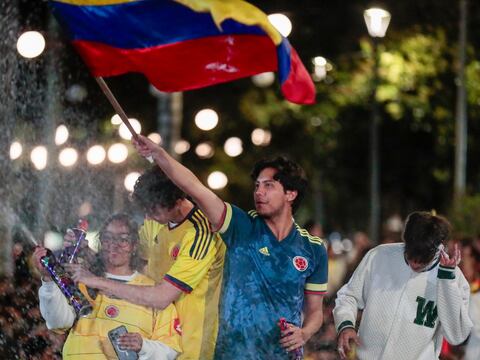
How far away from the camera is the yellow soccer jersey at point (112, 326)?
8008 mm

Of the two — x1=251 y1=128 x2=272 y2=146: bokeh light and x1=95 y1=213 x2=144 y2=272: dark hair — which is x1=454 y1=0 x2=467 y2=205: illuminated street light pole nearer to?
x1=251 y1=128 x2=272 y2=146: bokeh light

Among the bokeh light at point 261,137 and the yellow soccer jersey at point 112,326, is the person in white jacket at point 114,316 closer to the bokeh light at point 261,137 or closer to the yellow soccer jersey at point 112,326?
the yellow soccer jersey at point 112,326

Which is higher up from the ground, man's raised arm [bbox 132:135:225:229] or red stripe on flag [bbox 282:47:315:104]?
red stripe on flag [bbox 282:47:315:104]

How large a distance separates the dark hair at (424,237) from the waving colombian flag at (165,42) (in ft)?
4.45

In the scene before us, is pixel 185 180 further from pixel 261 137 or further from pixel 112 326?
pixel 261 137

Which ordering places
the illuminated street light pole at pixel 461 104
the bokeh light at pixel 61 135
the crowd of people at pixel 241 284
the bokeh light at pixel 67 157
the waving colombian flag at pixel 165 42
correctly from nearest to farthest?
the crowd of people at pixel 241 284 < the waving colombian flag at pixel 165 42 < the bokeh light at pixel 67 157 < the bokeh light at pixel 61 135 < the illuminated street light pole at pixel 461 104

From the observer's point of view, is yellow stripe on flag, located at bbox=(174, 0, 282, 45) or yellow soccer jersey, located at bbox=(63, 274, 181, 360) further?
yellow stripe on flag, located at bbox=(174, 0, 282, 45)

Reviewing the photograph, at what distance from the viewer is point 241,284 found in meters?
8.13

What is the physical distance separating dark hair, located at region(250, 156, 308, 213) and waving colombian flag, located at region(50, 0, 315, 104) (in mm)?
575

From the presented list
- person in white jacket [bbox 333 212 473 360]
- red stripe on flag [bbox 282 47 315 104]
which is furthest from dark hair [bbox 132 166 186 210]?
person in white jacket [bbox 333 212 473 360]

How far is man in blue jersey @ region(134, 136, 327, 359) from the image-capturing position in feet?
26.5

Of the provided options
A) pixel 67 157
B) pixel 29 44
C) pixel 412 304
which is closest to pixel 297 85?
pixel 412 304

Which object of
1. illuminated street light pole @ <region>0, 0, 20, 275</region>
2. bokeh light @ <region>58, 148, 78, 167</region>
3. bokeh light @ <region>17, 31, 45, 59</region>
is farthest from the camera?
bokeh light @ <region>58, 148, 78, 167</region>

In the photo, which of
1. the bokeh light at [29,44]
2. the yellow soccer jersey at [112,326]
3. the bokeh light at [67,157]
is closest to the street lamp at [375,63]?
the bokeh light at [67,157]
